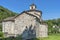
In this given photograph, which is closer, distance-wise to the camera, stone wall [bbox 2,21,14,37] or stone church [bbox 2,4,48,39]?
stone church [bbox 2,4,48,39]

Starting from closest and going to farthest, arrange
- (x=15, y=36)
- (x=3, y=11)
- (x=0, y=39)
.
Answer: (x=0, y=39)
(x=15, y=36)
(x=3, y=11)

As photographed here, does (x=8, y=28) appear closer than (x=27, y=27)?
No

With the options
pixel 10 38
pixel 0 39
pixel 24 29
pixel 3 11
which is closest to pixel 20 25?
pixel 24 29

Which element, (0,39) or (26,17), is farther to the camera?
(26,17)

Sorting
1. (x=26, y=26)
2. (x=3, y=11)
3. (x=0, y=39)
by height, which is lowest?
(x=0, y=39)

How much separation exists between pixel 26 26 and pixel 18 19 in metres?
2.71

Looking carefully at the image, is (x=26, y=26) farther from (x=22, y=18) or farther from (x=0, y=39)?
(x=0, y=39)

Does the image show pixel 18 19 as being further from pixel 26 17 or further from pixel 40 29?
pixel 40 29

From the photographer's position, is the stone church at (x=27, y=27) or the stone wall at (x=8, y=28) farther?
the stone wall at (x=8, y=28)

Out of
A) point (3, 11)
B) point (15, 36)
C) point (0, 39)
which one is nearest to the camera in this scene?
point (0, 39)

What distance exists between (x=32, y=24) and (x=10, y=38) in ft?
19.9

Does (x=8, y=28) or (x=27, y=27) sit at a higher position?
(x=27, y=27)

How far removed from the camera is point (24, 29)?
37125 mm

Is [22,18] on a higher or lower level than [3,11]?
lower
